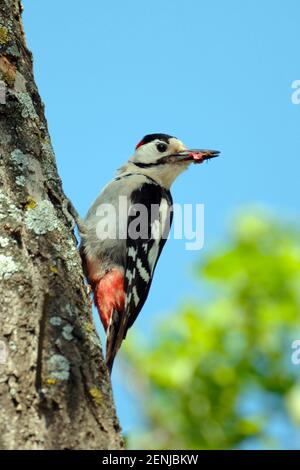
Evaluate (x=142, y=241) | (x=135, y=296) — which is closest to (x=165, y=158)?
(x=142, y=241)

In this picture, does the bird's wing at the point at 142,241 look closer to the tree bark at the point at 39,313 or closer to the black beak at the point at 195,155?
the black beak at the point at 195,155

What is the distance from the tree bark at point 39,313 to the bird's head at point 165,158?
2020 millimetres

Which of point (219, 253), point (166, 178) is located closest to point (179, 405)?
point (219, 253)

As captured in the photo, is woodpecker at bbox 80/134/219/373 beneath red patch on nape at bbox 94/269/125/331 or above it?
above

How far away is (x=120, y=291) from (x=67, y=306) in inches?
72.3

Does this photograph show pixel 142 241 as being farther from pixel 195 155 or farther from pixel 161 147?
pixel 161 147

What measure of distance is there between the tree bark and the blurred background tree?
104 centimetres

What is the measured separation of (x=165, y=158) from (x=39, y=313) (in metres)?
3.05

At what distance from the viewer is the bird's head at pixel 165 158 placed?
502 cm

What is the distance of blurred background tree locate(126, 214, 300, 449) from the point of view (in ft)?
10.7

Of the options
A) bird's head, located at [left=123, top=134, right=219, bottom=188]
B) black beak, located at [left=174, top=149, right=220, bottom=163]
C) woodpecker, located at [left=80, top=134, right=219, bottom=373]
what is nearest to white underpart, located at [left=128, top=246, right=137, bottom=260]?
woodpecker, located at [left=80, top=134, right=219, bottom=373]

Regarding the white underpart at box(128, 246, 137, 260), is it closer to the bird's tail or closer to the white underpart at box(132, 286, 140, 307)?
the white underpart at box(132, 286, 140, 307)

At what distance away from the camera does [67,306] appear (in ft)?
7.47

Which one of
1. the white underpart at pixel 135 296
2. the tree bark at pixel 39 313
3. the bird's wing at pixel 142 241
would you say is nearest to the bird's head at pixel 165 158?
the bird's wing at pixel 142 241
